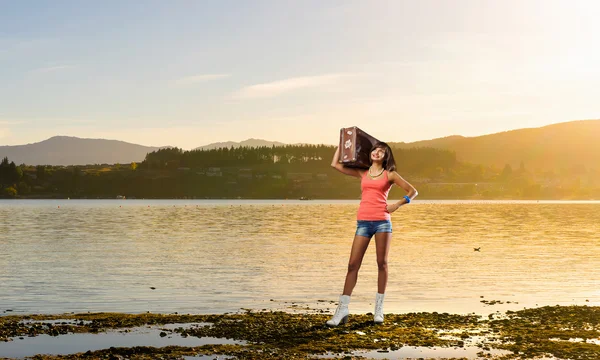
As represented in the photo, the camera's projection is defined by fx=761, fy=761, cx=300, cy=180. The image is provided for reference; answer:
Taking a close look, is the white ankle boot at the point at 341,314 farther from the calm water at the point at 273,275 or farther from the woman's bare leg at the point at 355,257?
the calm water at the point at 273,275

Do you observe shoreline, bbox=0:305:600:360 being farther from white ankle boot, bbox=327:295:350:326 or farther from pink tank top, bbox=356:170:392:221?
pink tank top, bbox=356:170:392:221

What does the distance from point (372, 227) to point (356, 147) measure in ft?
6.26

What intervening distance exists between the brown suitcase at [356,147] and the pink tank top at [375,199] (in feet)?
1.93

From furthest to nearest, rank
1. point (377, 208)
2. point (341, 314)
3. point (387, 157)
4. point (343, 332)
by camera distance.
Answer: point (341, 314) → point (387, 157) → point (377, 208) → point (343, 332)

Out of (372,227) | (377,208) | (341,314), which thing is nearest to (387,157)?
(377,208)

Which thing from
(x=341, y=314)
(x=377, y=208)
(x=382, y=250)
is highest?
(x=377, y=208)

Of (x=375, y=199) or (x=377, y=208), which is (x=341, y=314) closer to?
(x=377, y=208)

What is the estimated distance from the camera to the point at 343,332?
1675 cm

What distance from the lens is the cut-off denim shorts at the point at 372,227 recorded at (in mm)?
17328

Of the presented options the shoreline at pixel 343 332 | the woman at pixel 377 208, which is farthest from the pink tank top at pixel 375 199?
the shoreline at pixel 343 332

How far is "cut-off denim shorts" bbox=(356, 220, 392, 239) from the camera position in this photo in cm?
1733

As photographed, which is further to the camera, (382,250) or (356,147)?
(356,147)

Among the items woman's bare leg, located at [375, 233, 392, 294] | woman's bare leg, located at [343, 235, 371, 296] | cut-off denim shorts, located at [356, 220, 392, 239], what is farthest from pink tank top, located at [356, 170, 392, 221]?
woman's bare leg, located at [343, 235, 371, 296]

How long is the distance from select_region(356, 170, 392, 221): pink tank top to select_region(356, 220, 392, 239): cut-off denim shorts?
0.11 meters
